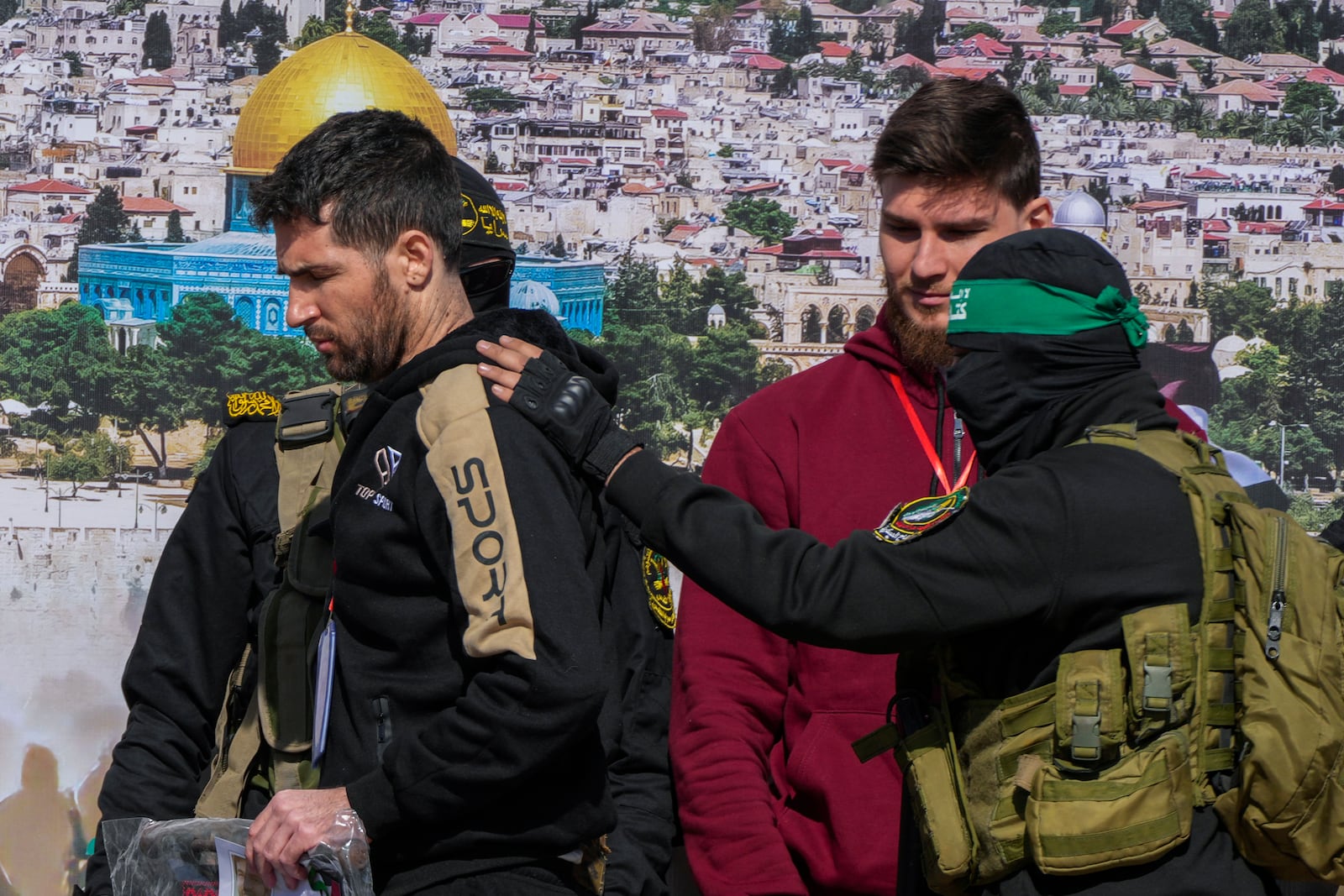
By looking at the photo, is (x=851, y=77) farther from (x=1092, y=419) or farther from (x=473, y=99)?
(x=1092, y=419)

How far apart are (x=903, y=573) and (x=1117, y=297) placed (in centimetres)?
40

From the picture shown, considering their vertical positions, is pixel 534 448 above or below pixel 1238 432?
above

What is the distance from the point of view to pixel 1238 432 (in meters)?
30.7

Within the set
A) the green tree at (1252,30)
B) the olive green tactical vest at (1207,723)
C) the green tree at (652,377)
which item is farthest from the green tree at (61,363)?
the olive green tactical vest at (1207,723)

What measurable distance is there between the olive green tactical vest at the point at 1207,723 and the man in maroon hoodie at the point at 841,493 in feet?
1.87

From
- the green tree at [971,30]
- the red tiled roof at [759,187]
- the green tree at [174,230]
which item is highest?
the green tree at [971,30]

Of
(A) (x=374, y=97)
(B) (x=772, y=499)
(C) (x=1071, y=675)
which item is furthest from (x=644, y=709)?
(A) (x=374, y=97)

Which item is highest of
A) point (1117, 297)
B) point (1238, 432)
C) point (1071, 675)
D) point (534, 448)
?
point (1117, 297)

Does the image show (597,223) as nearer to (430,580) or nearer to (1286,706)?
(430,580)

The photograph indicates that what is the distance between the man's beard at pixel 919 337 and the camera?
2480mm

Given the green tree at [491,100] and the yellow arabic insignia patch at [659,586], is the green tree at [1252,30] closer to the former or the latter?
the green tree at [491,100]

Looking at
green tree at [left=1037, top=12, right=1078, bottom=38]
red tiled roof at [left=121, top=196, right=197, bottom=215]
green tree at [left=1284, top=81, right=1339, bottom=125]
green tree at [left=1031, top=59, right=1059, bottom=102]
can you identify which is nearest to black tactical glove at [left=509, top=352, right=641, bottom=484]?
green tree at [left=1031, top=59, right=1059, bottom=102]

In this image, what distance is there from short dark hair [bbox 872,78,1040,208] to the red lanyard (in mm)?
319

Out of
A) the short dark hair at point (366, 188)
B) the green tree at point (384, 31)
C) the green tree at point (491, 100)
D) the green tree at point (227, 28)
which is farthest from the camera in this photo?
the green tree at point (227, 28)
